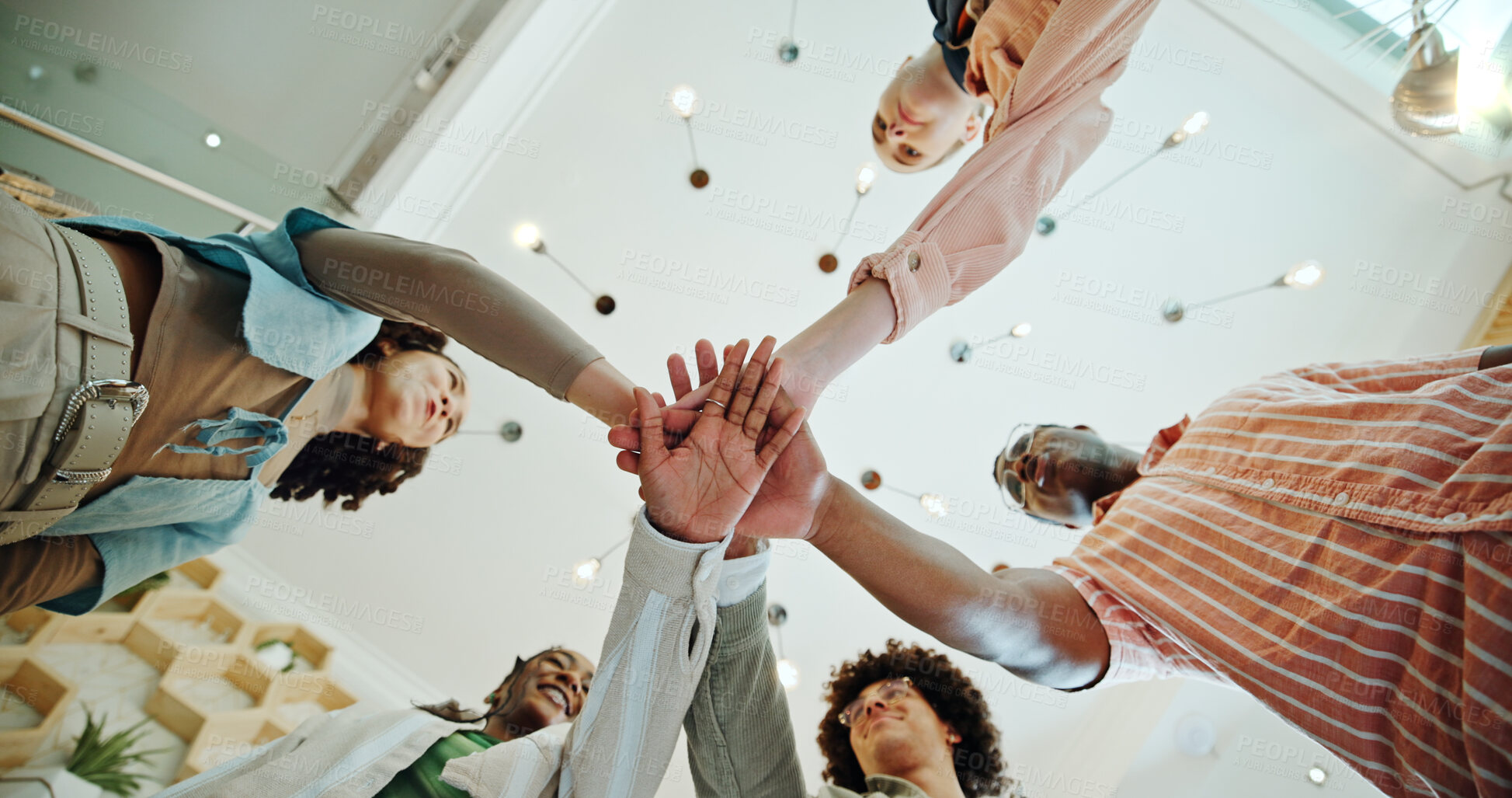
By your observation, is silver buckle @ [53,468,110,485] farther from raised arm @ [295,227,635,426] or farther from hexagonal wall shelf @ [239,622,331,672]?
hexagonal wall shelf @ [239,622,331,672]

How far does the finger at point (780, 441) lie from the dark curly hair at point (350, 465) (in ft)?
5.30

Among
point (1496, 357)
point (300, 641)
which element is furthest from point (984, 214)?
point (300, 641)

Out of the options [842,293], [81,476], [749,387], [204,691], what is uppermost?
[842,293]

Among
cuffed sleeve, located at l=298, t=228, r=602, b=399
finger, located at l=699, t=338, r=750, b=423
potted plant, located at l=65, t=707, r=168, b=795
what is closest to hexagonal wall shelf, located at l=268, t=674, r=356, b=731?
potted plant, located at l=65, t=707, r=168, b=795

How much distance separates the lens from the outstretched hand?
1.22 m

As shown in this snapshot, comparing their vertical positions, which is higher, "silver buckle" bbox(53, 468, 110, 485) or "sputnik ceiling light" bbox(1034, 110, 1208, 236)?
"sputnik ceiling light" bbox(1034, 110, 1208, 236)

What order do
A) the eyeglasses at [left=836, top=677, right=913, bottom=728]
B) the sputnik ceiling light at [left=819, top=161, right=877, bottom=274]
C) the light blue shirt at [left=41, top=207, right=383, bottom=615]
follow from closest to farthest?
the light blue shirt at [left=41, top=207, right=383, bottom=615] < the eyeglasses at [left=836, top=677, right=913, bottom=728] < the sputnik ceiling light at [left=819, top=161, right=877, bottom=274]

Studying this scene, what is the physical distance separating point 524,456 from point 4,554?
212 cm

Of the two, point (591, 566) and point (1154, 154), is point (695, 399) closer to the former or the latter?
point (591, 566)

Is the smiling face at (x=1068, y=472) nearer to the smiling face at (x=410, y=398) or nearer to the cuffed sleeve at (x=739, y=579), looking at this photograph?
the cuffed sleeve at (x=739, y=579)

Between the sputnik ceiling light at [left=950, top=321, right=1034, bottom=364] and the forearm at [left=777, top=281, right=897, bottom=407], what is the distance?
6.65 feet

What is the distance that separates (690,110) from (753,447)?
2164mm

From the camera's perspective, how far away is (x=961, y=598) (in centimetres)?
124

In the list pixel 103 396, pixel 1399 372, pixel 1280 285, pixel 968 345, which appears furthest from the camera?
pixel 968 345
